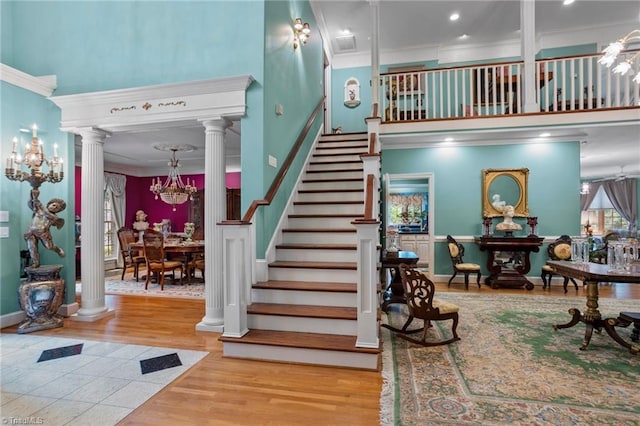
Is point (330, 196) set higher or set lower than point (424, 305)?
higher

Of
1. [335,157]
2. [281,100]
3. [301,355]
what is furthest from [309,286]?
[335,157]

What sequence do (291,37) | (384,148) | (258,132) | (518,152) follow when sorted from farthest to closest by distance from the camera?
(384,148) → (518,152) → (291,37) → (258,132)

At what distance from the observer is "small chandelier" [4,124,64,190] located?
3392 millimetres

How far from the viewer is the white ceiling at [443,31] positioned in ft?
19.4

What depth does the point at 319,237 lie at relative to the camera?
13.3 feet

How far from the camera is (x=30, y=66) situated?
13.3 feet

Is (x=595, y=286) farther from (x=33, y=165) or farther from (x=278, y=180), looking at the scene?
(x=33, y=165)

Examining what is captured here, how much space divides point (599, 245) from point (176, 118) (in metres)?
8.62

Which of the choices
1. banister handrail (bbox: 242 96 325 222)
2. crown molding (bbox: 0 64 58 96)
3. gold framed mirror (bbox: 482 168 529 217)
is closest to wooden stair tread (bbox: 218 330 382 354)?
banister handrail (bbox: 242 96 325 222)

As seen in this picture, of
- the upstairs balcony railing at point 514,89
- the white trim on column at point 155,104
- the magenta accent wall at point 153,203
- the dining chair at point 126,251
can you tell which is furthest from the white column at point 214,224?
the magenta accent wall at point 153,203

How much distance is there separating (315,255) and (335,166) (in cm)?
208

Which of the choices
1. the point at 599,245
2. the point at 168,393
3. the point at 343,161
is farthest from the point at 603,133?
the point at 168,393

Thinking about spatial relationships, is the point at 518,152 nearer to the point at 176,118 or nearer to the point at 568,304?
the point at 568,304

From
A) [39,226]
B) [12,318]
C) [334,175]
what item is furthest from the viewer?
[334,175]
